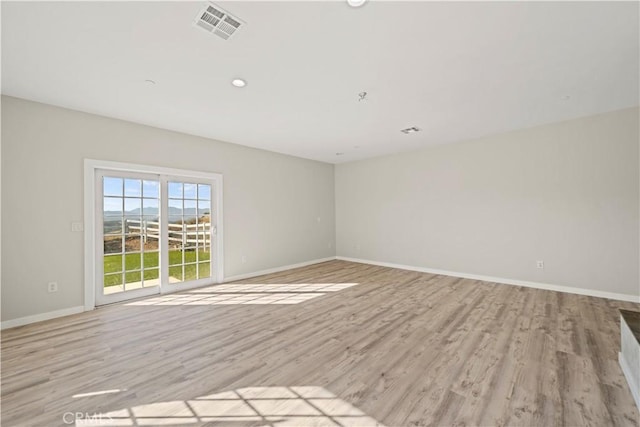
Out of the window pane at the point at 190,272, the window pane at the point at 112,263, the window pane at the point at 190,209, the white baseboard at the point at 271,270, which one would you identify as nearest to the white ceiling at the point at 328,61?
the window pane at the point at 190,209

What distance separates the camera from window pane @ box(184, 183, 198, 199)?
4582 mm

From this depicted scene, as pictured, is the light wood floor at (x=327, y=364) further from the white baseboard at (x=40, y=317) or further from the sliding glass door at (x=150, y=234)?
the sliding glass door at (x=150, y=234)

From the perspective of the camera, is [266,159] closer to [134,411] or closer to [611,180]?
[134,411]

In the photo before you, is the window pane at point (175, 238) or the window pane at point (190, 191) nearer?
the window pane at point (175, 238)

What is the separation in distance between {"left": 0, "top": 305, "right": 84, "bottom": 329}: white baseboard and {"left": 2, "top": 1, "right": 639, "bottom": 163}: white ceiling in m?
2.61

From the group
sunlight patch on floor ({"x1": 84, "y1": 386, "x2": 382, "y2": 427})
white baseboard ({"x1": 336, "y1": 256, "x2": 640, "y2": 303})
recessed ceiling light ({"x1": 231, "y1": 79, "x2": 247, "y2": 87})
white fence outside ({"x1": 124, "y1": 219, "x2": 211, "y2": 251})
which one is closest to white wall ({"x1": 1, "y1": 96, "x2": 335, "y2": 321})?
white fence outside ({"x1": 124, "y1": 219, "x2": 211, "y2": 251})

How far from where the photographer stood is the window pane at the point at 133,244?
392 cm

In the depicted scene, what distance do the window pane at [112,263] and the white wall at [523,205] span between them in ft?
16.6

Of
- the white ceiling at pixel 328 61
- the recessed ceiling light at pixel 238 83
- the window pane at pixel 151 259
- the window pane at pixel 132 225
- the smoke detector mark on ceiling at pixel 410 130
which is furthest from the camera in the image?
the smoke detector mark on ceiling at pixel 410 130

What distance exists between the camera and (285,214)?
19.8ft

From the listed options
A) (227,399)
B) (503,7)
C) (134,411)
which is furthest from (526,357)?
(134,411)

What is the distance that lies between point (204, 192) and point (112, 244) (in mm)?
1591

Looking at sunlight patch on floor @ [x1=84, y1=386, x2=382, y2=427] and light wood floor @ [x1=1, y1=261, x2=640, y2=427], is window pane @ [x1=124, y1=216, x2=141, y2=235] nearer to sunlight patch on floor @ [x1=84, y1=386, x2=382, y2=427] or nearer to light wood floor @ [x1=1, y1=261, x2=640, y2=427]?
light wood floor @ [x1=1, y1=261, x2=640, y2=427]

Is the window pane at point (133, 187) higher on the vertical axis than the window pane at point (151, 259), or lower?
higher
